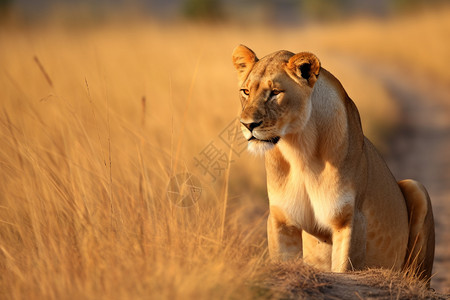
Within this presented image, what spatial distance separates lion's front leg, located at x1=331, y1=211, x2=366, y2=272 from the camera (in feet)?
12.2

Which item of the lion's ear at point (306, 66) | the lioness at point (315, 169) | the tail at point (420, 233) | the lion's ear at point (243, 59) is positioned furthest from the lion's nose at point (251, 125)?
the tail at point (420, 233)

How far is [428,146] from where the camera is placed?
10195 mm

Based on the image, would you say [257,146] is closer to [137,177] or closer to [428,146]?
[137,177]

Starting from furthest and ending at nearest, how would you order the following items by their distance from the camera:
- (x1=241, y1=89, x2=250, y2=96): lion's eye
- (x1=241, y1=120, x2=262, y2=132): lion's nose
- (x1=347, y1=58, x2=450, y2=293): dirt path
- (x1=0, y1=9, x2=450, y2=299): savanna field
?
(x1=347, y1=58, x2=450, y2=293): dirt path → (x1=241, y1=89, x2=250, y2=96): lion's eye → (x1=241, y1=120, x2=262, y2=132): lion's nose → (x1=0, y1=9, x2=450, y2=299): savanna field

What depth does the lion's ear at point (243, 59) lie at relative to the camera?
3.93m

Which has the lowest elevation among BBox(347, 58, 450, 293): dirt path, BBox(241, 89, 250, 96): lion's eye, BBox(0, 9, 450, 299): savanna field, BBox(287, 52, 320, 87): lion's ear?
BBox(347, 58, 450, 293): dirt path

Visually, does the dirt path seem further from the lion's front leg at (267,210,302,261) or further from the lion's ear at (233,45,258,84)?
the lion's ear at (233,45,258,84)

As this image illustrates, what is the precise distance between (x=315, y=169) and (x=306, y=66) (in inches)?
23.6

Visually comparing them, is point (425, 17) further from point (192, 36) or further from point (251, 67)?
point (251, 67)

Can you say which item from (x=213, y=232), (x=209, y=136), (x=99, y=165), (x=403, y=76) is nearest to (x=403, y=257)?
(x=213, y=232)

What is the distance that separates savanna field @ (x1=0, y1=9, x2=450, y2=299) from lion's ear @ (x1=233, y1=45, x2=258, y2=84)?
40cm

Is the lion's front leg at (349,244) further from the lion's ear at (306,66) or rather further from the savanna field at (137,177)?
the lion's ear at (306,66)

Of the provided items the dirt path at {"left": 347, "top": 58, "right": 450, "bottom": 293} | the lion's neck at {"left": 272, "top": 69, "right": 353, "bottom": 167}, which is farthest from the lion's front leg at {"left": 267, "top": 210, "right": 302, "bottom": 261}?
the dirt path at {"left": 347, "top": 58, "right": 450, "bottom": 293}

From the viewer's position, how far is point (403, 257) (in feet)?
13.8
